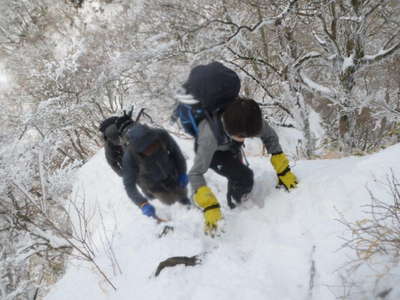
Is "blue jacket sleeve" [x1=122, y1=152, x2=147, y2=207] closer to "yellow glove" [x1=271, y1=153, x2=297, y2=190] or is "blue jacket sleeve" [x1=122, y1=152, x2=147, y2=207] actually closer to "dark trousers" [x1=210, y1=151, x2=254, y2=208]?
"dark trousers" [x1=210, y1=151, x2=254, y2=208]

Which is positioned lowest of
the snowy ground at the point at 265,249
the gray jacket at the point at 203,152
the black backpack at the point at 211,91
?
the snowy ground at the point at 265,249

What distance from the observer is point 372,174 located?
77.0 inches

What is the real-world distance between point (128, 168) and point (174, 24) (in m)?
4.76

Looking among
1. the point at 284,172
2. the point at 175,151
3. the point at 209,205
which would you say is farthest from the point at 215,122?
the point at 175,151

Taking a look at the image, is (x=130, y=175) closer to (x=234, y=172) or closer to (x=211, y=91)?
(x=234, y=172)

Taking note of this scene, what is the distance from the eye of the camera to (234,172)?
2521 mm

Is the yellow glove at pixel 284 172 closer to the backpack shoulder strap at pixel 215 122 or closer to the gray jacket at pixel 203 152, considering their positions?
the gray jacket at pixel 203 152

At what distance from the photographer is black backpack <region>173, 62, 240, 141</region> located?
5.93ft

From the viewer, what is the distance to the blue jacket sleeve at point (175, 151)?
288 centimetres

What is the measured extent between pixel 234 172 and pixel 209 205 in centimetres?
50

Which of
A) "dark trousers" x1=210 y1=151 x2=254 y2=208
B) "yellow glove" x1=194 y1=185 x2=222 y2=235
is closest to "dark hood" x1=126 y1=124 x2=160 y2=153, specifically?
"dark trousers" x1=210 y1=151 x2=254 y2=208

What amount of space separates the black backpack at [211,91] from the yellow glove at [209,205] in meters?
0.45

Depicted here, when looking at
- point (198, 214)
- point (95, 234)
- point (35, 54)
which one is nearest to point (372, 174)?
point (198, 214)

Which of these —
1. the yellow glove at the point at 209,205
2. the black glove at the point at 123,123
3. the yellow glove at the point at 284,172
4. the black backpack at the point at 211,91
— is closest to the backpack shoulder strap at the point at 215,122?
the black backpack at the point at 211,91
